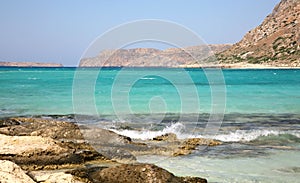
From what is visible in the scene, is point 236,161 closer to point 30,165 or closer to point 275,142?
point 275,142

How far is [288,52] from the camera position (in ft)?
554

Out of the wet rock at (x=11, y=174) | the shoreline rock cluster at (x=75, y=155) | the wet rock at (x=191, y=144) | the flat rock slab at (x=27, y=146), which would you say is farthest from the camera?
the wet rock at (x=191, y=144)

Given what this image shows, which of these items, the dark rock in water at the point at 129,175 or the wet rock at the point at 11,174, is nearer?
the wet rock at the point at 11,174

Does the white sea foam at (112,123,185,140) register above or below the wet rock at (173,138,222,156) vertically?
below

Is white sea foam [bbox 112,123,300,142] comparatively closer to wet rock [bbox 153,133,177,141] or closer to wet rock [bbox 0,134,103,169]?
wet rock [bbox 153,133,177,141]

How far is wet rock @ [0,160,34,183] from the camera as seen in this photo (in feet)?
24.7

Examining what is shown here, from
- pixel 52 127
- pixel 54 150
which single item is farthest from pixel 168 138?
pixel 54 150


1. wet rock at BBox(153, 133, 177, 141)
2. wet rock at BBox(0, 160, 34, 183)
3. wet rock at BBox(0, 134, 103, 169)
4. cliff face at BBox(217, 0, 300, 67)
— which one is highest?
wet rock at BBox(0, 160, 34, 183)

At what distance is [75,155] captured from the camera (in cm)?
1130

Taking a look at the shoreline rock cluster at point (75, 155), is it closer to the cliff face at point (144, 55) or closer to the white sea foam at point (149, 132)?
the white sea foam at point (149, 132)

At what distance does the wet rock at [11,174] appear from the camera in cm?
754

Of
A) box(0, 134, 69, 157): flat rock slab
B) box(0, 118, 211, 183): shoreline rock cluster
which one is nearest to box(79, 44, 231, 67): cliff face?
box(0, 118, 211, 183): shoreline rock cluster

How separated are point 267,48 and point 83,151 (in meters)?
182

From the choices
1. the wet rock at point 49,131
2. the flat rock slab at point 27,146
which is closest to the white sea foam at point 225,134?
the wet rock at point 49,131
